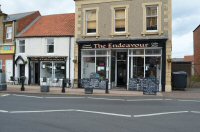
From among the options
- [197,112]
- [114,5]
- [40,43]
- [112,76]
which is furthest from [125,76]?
[197,112]

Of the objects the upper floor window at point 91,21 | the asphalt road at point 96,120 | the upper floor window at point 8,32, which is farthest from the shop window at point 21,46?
the asphalt road at point 96,120

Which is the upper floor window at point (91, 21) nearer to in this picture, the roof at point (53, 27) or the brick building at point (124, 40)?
the brick building at point (124, 40)

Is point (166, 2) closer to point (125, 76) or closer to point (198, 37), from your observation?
point (125, 76)

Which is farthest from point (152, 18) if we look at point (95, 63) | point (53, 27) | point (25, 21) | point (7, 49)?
point (7, 49)

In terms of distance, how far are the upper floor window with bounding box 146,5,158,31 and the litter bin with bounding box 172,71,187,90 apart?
3.76 meters

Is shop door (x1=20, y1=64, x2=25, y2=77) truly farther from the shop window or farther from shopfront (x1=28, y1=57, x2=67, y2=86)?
the shop window

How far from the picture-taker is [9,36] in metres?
30.8

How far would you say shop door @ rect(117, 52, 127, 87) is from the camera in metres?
25.1

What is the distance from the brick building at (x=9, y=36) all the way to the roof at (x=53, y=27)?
36.7 inches

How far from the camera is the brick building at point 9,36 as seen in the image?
29984mm

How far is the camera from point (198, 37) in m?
40.4

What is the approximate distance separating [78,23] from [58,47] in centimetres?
290

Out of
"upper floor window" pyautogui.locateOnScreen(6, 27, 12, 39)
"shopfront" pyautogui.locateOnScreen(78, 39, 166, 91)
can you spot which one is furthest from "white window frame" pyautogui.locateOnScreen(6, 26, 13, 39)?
"shopfront" pyautogui.locateOnScreen(78, 39, 166, 91)

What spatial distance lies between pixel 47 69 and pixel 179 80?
37.9 ft
